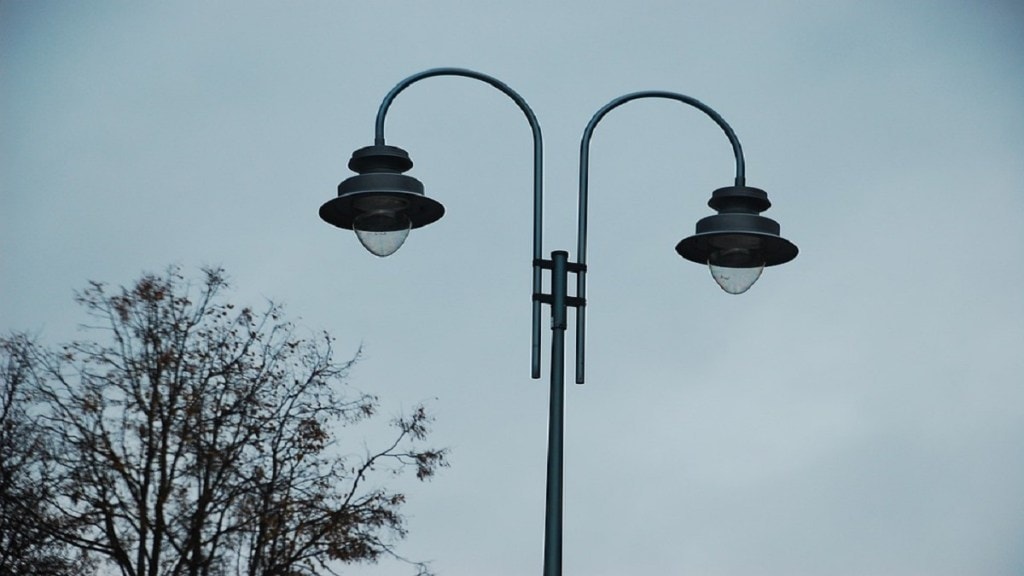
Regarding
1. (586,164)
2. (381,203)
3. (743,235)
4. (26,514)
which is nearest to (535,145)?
(586,164)

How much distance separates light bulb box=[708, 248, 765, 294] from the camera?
10.1m

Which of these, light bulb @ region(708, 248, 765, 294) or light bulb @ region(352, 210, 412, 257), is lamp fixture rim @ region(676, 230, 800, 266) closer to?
light bulb @ region(708, 248, 765, 294)

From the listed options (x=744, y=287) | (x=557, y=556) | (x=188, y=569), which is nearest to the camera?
(x=557, y=556)

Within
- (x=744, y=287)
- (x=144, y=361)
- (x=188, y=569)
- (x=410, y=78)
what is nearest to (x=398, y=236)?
(x=410, y=78)

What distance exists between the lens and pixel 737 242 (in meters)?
10.0

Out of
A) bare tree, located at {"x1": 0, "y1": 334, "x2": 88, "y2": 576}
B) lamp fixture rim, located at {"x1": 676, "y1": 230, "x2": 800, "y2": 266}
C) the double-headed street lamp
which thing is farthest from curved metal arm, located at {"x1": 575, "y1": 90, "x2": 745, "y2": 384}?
bare tree, located at {"x1": 0, "y1": 334, "x2": 88, "y2": 576}

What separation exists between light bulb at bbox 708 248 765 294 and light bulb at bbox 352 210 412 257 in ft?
7.05

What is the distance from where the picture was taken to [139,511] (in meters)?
25.7

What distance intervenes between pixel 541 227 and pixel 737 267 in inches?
60.9

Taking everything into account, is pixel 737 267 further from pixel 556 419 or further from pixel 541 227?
pixel 556 419

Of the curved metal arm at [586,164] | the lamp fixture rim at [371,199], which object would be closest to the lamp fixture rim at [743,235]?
the curved metal arm at [586,164]

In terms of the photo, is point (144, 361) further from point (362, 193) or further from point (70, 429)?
point (362, 193)

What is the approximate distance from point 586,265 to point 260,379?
64.6 feet

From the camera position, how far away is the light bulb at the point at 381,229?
9719 mm
